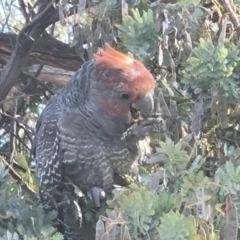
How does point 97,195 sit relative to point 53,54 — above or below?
below

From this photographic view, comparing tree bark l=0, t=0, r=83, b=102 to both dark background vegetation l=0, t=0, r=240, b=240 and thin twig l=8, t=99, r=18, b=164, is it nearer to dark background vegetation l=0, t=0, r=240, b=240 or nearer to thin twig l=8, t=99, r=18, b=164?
dark background vegetation l=0, t=0, r=240, b=240

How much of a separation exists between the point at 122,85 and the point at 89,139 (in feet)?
0.96

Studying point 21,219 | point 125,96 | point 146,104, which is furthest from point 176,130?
point 21,219

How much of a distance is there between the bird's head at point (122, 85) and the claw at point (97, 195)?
1.00 feet

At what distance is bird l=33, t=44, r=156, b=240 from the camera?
2703mm

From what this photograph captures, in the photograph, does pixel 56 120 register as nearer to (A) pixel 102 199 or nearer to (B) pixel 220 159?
(A) pixel 102 199

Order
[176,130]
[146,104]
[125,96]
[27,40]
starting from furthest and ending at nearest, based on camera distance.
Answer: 1. [27,40]
2. [125,96]
3. [146,104]
4. [176,130]

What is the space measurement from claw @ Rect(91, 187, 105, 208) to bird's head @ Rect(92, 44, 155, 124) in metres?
0.30

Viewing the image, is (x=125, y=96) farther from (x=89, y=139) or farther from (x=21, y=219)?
(x=21, y=219)

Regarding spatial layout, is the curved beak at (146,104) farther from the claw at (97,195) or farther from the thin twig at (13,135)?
the thin twig at (13,135)

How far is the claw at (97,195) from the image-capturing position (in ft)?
8.88

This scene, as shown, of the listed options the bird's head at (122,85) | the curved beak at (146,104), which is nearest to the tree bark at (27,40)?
the bird's head at (122,85)

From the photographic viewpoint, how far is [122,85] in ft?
8.77

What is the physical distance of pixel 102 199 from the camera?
9.05 ft
